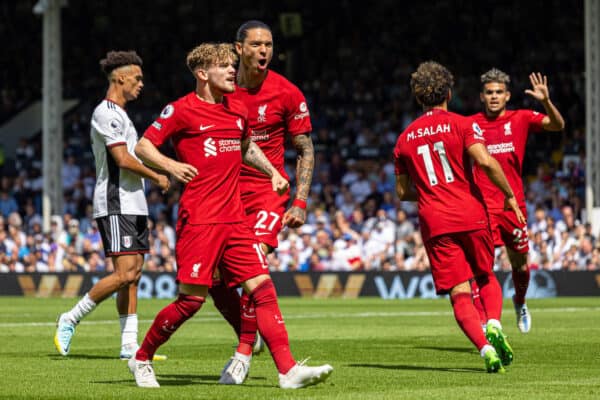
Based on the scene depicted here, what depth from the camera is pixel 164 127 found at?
8547 millimetres

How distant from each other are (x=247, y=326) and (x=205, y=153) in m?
1.50

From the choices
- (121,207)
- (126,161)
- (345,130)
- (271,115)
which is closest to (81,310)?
(121,207)

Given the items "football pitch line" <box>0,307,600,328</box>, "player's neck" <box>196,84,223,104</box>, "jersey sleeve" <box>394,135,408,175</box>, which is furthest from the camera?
"football pitch line" <box>0,307,600,328</box>

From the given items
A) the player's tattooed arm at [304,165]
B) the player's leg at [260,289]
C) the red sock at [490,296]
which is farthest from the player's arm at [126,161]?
the red sock at [490,296]

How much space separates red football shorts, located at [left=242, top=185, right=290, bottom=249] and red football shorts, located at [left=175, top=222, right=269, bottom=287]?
1665mm

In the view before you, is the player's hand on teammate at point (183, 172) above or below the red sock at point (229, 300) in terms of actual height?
above

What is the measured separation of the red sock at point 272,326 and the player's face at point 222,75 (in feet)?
4.34

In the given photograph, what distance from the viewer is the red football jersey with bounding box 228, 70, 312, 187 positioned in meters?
10.4

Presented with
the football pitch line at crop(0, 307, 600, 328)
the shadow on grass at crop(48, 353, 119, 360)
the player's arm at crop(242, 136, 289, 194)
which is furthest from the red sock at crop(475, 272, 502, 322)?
the football pitch line at crop(0, 307, 600, 328)

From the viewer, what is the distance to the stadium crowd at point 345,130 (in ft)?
88.5

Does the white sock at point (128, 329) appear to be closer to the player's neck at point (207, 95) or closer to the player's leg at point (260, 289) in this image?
the player's leg at point (260, 289)

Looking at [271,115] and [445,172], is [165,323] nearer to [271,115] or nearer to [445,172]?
[271,115]

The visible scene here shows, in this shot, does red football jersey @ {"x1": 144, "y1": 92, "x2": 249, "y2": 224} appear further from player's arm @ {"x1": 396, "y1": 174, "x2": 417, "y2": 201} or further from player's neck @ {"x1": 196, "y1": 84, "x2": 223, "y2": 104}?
player's arm @ {"x1": 396, "y1": 174, "x2": 417, "y2": 201}

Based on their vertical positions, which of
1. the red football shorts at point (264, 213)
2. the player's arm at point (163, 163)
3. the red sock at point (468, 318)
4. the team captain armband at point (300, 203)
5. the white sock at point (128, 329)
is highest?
the player's arm at point (163, 163)
